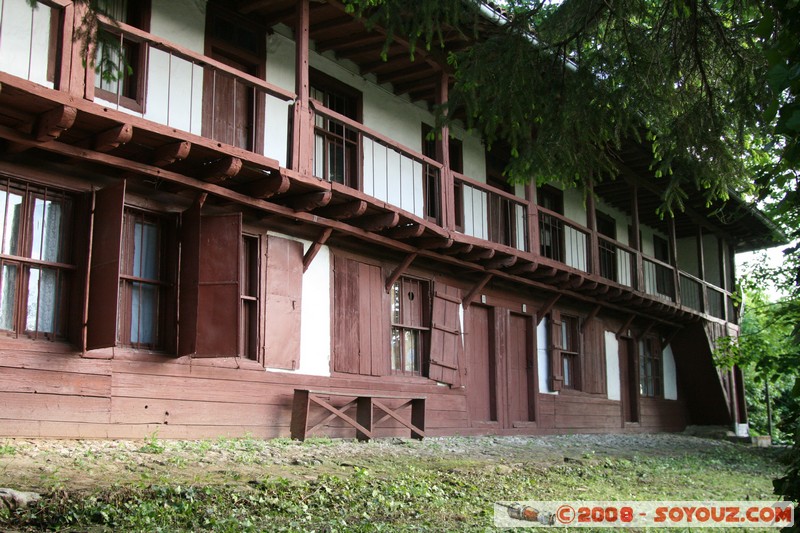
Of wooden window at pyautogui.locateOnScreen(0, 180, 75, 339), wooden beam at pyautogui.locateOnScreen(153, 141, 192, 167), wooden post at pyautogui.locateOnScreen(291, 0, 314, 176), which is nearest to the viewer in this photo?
wooden window at pyautogui.locateOnScreen(0, 180, 75, 339)

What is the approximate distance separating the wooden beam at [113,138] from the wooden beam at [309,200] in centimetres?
274

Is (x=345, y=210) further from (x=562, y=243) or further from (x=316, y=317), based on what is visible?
(x=562, y=243)

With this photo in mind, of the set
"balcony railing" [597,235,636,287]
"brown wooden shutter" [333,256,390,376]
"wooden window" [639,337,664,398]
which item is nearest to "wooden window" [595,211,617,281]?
"balcony railing" [597,235,636,287]

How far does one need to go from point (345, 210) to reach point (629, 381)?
471 inches

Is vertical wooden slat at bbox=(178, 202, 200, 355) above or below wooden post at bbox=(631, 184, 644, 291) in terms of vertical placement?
below

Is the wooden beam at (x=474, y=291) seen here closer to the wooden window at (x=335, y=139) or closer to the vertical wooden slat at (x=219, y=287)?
the wooden window at (x=335, y=139)

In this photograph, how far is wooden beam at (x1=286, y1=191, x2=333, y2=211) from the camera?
10067 millimetres

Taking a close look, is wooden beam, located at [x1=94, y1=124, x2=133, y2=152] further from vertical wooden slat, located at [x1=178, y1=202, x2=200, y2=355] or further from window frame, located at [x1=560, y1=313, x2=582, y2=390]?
window frame, located at [x1=560, y1=313, x2=582, y2=390]

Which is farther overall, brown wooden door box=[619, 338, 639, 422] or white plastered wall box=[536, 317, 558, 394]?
brown wooden door box=[619, 338, 639, 422]

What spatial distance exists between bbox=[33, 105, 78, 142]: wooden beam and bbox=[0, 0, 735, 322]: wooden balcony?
0.04ft

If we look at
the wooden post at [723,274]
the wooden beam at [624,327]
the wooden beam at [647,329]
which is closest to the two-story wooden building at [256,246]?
the wooden beam at [624,327]

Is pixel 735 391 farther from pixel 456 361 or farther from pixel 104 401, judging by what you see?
pixel 104 401

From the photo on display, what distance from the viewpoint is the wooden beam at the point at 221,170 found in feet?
28.8

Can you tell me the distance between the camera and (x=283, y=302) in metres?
10.5
